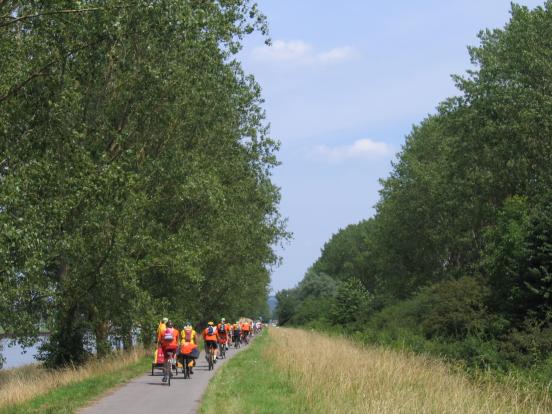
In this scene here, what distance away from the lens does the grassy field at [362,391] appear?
12.2 m

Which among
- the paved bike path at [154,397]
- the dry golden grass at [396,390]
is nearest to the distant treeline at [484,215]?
the dry golden grass at [396,390]

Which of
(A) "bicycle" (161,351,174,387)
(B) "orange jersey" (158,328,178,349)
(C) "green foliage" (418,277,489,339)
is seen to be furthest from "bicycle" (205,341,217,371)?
(C) "green foliage" (418,277,489,339)

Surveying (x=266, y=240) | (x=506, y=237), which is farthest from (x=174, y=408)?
(x=266, y=240)

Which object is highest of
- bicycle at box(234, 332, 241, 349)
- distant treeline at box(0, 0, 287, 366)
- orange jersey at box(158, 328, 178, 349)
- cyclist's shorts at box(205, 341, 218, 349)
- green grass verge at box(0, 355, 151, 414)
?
distant treeline at box(0, 0, 287, 366)

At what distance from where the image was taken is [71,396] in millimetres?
15008

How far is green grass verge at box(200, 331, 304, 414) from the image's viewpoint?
41.2 ft

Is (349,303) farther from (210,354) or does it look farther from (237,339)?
(210,354)

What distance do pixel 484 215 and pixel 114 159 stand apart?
2444cm

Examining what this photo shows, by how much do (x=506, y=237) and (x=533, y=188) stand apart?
7.88 m

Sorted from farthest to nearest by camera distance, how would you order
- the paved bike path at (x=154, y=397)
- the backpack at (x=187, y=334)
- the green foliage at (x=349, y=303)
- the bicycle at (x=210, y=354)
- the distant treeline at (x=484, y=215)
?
the green foliage at (x=349, y=303), the distant treeline at (x=484, y=215), the bicycle at (x=210, y=354), the backpack at (x=187, y=334), the paved bike path at (x=154, y=397)

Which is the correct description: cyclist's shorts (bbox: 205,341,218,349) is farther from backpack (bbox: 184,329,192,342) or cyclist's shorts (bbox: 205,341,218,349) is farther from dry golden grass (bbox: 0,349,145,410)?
backpack (bbox: 184,329,192,342)

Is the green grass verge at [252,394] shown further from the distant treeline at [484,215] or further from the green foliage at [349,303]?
the green foliage at [349,303]

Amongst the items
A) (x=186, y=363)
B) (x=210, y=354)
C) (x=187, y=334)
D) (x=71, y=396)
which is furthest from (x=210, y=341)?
(x=71, y=396)

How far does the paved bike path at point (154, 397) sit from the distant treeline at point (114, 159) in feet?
10.6
